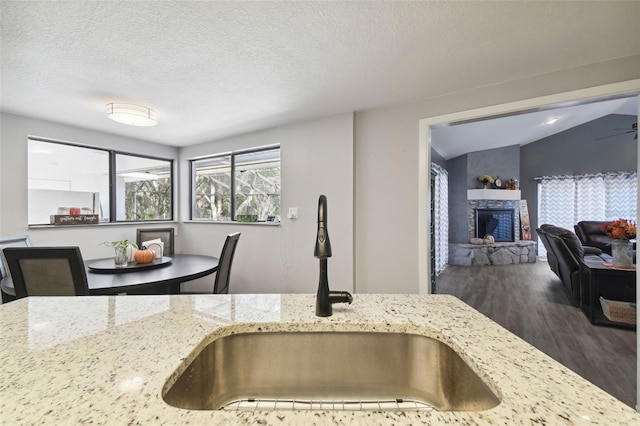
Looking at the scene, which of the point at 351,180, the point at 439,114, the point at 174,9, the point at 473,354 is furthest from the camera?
the point at 351,180

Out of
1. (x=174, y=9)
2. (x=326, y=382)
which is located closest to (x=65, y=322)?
(x=326, y=382)

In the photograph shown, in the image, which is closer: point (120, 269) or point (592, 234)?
point (120, 269)

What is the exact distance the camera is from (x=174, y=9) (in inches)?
52.7

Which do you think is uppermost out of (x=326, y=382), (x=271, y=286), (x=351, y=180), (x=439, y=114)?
(x=439, y=114)

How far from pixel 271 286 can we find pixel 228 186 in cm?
165

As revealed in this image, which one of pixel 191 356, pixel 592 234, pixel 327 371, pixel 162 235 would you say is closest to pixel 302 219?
pixel 162 235

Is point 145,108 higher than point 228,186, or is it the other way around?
point 145,108

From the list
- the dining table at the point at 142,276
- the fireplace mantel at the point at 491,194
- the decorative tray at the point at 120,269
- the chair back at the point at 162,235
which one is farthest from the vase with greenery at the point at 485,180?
the decorative tray at the point at 120,269

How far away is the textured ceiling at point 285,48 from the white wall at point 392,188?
0.50ft

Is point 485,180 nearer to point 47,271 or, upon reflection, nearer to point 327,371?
point 327,371

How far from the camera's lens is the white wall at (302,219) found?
2.79 m

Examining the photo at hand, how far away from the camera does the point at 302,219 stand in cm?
310

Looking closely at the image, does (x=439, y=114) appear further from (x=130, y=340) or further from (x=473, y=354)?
(x=130, y=340)

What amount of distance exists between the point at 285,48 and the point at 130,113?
5.29 ft
